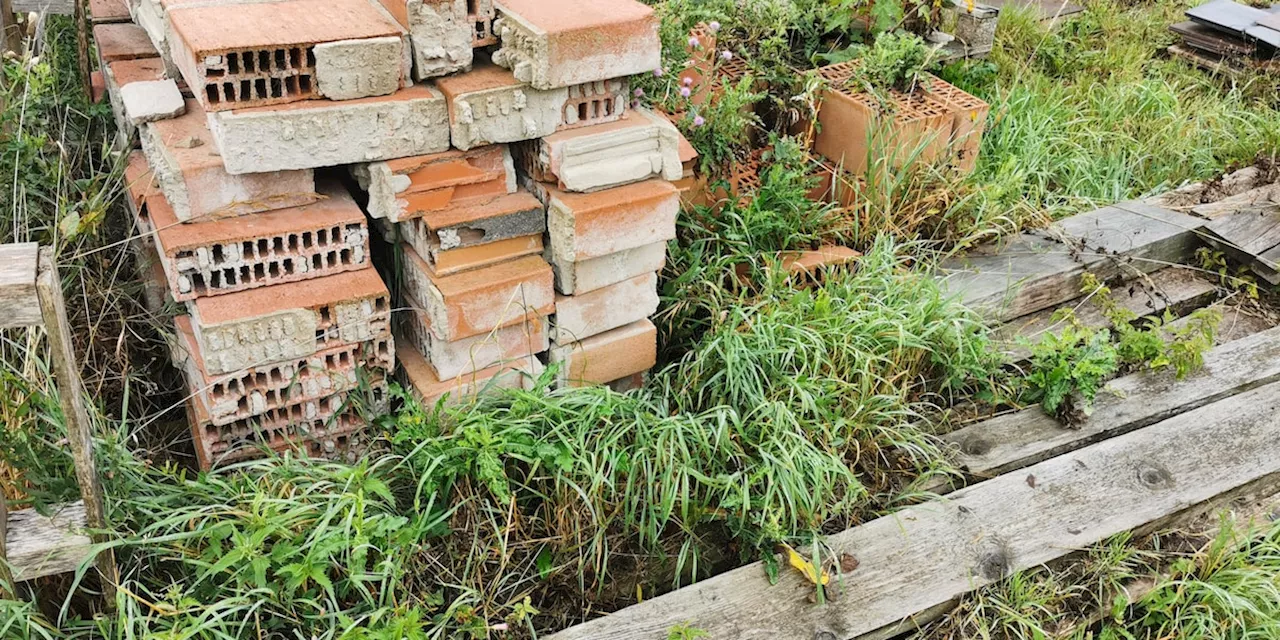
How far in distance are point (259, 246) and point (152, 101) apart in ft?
2.11

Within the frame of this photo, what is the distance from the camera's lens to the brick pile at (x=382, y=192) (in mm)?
2785

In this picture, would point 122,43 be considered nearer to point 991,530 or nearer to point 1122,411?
point 991,530

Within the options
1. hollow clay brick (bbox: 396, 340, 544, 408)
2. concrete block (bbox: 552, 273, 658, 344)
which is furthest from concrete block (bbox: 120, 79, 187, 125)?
concrete block (bbox: 552, 273, 658, 344)

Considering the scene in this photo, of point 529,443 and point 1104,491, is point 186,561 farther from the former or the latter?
point 1104,491

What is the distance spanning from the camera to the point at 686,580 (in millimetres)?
3043

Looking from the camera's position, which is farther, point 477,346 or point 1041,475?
point 1041,475

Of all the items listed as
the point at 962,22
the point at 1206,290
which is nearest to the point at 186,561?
the point at 1206,290

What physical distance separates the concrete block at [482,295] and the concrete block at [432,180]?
20 centimetres

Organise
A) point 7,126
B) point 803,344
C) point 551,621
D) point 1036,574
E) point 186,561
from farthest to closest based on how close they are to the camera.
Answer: point 7,126 → point 803,344 → point 1036,574 → point 551,621 → point 186,561

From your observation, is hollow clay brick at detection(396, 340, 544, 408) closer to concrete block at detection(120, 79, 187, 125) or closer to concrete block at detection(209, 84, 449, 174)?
concrete block at detection(209, 84, 449, 174)

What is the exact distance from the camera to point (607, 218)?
3.07 metres

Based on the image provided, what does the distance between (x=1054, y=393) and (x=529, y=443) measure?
1799 millimetres

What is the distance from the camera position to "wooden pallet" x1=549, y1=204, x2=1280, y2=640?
9.37ft

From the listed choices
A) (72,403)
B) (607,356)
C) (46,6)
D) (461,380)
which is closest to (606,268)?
(607,356)
